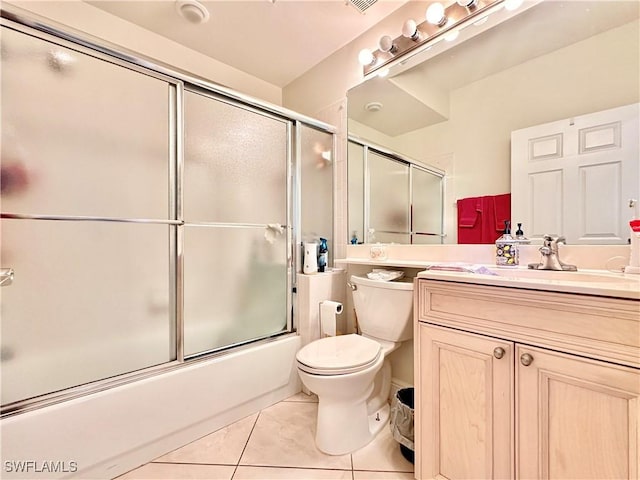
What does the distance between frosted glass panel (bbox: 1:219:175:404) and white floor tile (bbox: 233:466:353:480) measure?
0.63 metres

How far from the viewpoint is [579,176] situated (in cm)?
117

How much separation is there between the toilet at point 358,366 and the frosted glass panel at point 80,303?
0.77 metres

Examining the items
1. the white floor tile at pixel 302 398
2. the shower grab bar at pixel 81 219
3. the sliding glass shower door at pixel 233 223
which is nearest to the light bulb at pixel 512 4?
the sliding glass shower door at pixel 233 223

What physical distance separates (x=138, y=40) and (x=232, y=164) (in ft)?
3.47

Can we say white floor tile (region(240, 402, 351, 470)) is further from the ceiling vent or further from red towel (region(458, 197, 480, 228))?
the ceiling vent

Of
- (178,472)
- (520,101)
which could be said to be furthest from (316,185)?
(178,472)

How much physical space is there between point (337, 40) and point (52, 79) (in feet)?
5.39

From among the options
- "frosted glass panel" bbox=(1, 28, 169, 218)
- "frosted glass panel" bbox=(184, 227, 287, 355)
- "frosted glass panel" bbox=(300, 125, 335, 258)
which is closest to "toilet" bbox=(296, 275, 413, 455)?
"frosted glass panel" bbox=(184, 227, 287, 355)

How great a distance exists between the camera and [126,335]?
55.0 inches

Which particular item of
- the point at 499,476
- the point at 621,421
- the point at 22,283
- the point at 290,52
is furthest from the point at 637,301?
the point at 290,52

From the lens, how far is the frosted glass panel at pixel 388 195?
179 cm

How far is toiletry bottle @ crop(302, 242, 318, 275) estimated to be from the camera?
191 centimetres

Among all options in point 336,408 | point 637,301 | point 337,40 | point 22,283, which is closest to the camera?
point 637,301

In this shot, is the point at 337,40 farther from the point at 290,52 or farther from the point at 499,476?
the point at 499,476
